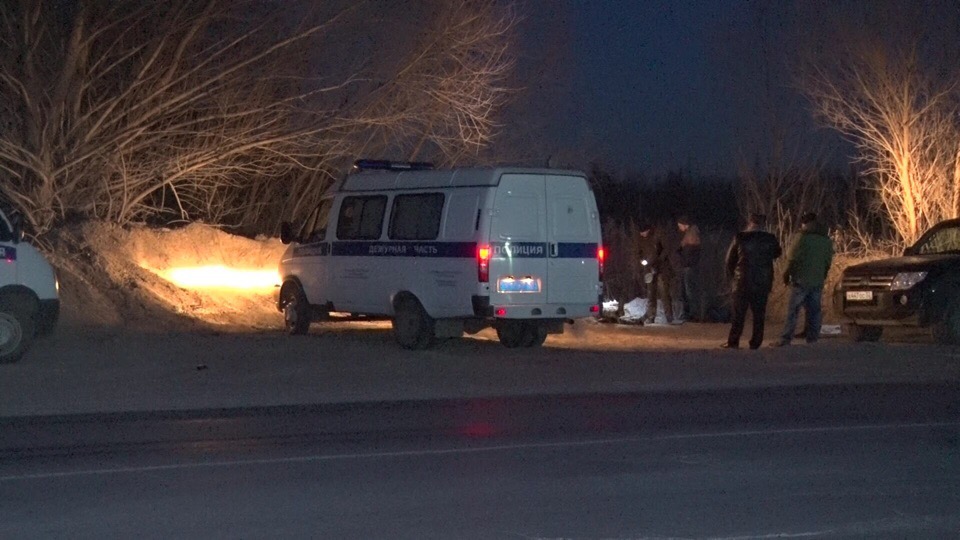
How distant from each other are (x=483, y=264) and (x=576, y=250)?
1494mm

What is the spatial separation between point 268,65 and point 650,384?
11.5 m

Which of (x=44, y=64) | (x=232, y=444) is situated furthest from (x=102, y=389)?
(x=44, y=64)

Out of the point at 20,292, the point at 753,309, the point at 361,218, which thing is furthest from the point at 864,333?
the point at 20,292

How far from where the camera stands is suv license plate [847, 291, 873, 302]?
18.7m

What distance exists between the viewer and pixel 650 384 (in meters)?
14.5

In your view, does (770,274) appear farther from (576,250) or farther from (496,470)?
(496,470)

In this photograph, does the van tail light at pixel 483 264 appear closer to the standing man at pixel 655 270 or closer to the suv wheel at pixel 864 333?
the suv wheel at pixel 864 333

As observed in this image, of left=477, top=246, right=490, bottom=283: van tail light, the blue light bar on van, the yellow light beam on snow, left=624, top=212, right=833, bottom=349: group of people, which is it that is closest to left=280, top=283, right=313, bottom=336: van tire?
the blue light bar on van

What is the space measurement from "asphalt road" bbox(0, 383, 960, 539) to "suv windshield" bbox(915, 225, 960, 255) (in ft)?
21.9

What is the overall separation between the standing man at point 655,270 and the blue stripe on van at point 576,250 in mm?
5901

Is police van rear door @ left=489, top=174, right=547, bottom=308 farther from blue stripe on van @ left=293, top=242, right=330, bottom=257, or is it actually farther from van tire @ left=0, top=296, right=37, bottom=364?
van tire @ left=0, top=296, right=37, bottom=364

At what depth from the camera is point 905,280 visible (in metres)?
18.2

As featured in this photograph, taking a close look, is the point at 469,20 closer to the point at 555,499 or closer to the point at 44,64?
the point at 44,64

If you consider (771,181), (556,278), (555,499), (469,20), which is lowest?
(555,499)
